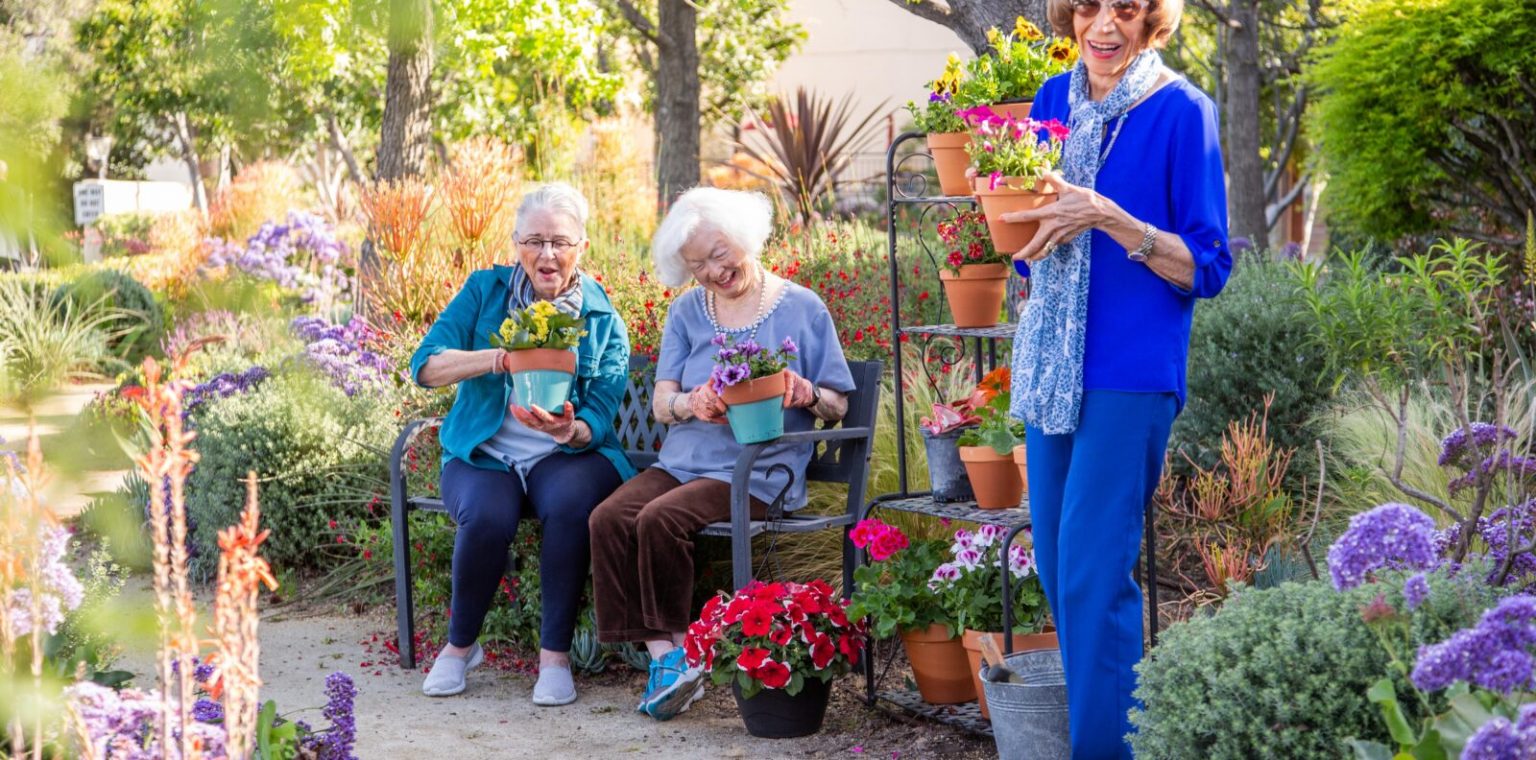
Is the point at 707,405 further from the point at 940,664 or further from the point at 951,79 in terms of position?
the point at 951,79

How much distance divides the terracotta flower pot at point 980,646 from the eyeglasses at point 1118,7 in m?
1.37

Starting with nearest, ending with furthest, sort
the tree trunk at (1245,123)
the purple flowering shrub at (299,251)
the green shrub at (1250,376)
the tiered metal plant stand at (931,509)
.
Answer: the tiered metal plant stand at (931,509)
the green shrub at (1250,376)
the purple flowering shrub at (299,251)
the tree trunk at (1245,123)

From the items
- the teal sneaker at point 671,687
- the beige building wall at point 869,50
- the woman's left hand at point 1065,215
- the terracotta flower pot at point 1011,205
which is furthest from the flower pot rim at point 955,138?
the beige building wall at point 869,50

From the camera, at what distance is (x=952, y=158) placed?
11.7ft

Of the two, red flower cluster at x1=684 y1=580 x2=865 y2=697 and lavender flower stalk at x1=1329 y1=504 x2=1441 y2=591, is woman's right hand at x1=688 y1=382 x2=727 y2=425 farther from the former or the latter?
lavender flower stalk at x1=1329 y1=504 x2=1441 y2=591

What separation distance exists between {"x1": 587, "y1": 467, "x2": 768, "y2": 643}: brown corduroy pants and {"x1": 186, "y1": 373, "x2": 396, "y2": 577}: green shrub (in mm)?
1627

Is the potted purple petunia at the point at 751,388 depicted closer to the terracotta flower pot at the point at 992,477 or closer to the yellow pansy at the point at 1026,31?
the terracotta flower pot at the point at 992,477

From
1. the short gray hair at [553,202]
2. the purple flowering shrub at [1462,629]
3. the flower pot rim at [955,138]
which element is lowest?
the purple flowering shrub at [1462,629]

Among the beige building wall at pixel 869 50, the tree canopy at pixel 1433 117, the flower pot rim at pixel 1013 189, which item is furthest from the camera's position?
the beige building wall at pixel 869 50

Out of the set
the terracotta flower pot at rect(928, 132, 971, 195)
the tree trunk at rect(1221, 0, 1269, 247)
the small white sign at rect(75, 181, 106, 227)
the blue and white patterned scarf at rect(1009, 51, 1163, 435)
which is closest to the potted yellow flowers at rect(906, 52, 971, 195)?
the terracotta flower pot at rect(928, 132, 971, 195)

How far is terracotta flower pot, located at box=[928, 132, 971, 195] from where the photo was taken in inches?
140

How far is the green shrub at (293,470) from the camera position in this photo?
17.5 feet

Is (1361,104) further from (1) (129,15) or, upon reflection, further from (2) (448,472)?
(1) (129,15)

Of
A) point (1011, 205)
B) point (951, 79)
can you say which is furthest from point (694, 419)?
point (1011, 205)
